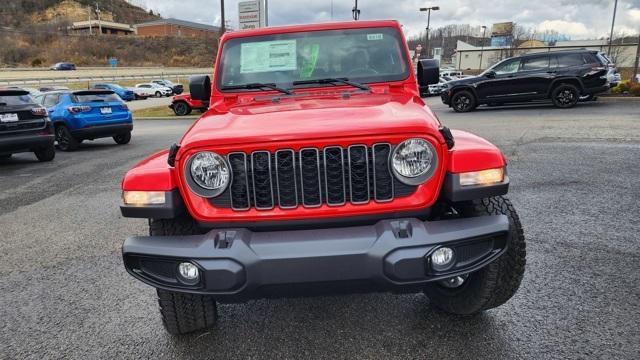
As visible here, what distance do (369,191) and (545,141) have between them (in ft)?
27.1

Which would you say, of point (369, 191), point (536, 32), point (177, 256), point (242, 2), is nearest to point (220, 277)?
point (177, 256)

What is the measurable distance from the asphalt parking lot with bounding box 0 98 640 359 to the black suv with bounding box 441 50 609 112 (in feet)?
31.8

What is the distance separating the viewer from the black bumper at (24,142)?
8539 millimetres

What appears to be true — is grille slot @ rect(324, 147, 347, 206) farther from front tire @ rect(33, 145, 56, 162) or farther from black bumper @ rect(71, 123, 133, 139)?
black bumper @ rect(71, 123, 133, 139)

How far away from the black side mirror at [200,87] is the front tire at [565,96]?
13.6 metres

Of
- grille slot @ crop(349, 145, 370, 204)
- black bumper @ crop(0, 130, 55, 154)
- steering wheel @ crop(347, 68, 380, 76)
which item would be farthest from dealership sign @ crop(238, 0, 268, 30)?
grille slot @ crop(349, 145, 370, 204)

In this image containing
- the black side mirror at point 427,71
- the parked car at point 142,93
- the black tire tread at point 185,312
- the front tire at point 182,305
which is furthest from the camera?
the parked car at point 142,93

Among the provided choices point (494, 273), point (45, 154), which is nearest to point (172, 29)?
point (45, 154)

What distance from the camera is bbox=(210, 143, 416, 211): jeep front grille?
2.29 meters

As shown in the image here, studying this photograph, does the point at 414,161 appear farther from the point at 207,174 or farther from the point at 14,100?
the point at 14,100

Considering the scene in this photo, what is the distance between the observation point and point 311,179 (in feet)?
7.61

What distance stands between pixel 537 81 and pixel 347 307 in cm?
1401

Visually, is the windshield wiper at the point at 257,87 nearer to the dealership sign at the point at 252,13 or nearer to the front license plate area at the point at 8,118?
the front license plate area at the point at 8,118

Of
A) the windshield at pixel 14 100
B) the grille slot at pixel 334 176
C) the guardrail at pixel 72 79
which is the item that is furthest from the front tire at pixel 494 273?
the guardrail at pixel 72 79
